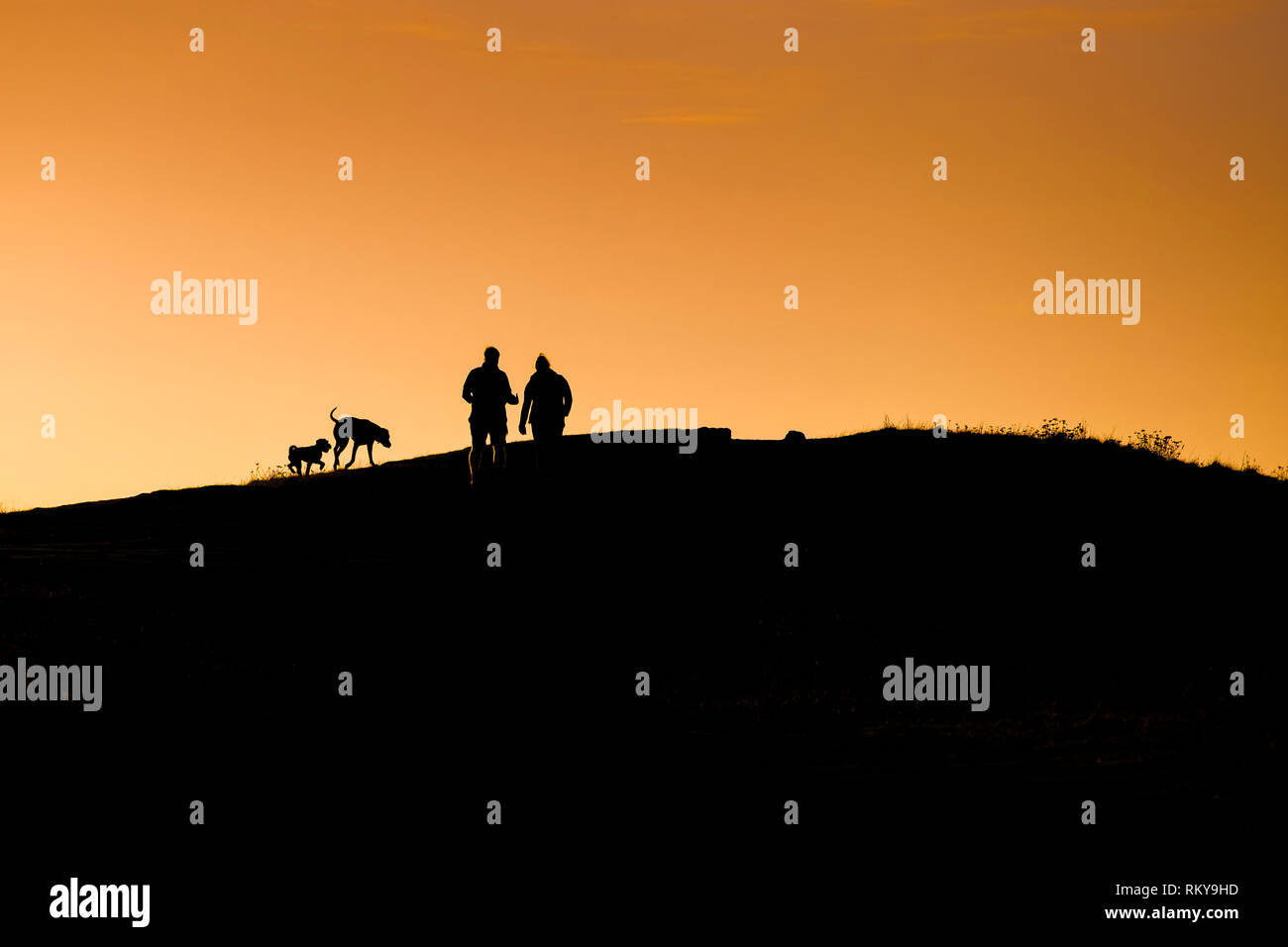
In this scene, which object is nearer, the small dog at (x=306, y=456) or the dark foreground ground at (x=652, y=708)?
the dark foreground ground at (x=652, y=708)

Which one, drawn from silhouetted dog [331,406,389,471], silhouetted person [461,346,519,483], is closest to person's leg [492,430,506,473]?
silhouetted person [461,346,519,483]

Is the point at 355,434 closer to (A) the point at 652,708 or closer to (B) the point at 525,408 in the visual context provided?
(B) the point at 525,408

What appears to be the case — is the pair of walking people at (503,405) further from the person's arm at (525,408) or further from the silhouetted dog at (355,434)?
the silhouetted dog at (355,434)

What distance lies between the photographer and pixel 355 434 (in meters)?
38.7

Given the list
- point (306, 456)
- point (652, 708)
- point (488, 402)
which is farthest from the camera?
point (306, 456)

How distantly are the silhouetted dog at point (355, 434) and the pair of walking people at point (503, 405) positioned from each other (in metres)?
13.8

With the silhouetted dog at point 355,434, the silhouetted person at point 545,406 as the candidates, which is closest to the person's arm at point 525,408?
the silhouetted person at point 545,406

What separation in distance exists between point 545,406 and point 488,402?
92cm

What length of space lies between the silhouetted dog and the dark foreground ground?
30.5 ft

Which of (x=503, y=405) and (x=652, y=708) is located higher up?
(x=503, y=405)

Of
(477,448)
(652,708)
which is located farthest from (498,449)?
(652,708)

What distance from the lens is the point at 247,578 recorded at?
66.5 ft

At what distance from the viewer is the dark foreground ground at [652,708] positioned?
9227mm

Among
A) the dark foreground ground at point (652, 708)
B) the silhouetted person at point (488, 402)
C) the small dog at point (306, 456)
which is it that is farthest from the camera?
the small dog at point (306, 456)
